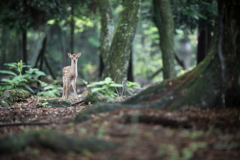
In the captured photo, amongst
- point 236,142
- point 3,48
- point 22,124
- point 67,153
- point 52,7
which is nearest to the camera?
point 67,153

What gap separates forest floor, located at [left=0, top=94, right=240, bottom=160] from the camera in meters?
2.72

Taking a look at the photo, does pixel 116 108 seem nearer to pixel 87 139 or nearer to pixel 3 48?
pixel 87 139

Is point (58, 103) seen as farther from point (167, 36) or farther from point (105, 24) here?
point (167, 36)

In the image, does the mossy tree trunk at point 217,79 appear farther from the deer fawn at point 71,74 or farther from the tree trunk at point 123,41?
the deer fawn at point 71,74

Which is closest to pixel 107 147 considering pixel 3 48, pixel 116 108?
pixel 116 108

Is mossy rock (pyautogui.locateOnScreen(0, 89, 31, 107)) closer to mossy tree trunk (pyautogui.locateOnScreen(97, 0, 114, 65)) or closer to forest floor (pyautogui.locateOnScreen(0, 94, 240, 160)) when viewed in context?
forest floor (pyautogui.locateOnScreen(0, 94, 240, 160))

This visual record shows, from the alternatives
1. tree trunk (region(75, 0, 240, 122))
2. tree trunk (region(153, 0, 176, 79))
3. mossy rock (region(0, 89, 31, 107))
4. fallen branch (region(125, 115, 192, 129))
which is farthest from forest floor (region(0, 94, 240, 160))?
tree trunk (region(153, 0, 176, 79))

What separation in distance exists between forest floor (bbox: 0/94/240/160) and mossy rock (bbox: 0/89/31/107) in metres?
2.79

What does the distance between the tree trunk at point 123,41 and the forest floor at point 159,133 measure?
4.03 metres

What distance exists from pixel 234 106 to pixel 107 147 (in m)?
2.71

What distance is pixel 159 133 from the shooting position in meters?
3.25

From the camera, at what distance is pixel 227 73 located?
4.28m

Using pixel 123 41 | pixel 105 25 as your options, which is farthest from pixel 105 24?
pixel 123 41

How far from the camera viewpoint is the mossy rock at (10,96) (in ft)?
22.1
